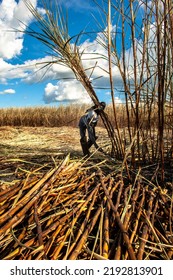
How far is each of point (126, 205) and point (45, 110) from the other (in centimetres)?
1485

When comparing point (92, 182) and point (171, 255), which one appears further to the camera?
point (92, 182)

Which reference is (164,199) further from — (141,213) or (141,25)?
(141,25)

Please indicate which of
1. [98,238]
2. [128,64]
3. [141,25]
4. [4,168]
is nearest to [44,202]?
[98,238]

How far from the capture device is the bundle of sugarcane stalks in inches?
46.1

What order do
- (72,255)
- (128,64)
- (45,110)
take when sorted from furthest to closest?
(45,110) < (128,64) < (72,255)

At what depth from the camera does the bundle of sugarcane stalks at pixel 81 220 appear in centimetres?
117

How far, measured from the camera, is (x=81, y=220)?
4.52 feet

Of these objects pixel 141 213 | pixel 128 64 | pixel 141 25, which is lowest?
pixel 141 213

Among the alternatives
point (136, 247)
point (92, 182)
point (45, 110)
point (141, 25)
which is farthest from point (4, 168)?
point (45, 110)

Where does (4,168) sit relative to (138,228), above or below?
above

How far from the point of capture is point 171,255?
1.25 m

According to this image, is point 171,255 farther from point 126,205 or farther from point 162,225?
point 126,205

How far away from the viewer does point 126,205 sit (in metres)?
1.42

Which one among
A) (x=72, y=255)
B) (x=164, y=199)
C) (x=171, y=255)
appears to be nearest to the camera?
(x=72, y=255)
